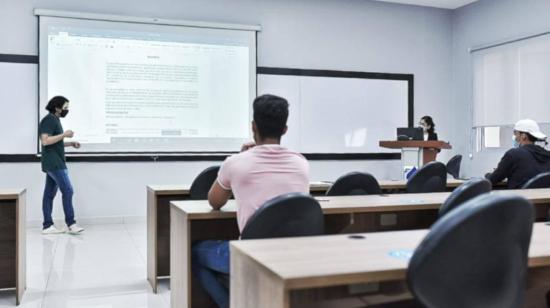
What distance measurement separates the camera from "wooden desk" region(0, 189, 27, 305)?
9.84ft

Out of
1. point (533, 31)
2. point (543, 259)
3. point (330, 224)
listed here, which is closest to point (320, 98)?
point (533, 31)

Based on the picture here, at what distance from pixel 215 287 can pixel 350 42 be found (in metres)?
5.40

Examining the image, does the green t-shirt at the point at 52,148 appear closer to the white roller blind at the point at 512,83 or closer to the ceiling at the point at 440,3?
the ceiling at the point at 440,3

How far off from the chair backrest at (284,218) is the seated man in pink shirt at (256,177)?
0.30 m

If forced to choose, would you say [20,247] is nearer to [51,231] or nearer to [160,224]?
[160,224]

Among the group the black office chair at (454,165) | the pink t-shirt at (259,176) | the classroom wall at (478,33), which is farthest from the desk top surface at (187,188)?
the classroom wall at (478,33)

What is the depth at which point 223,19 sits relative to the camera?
6.44m

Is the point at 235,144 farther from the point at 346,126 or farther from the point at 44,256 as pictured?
the point at 44,256

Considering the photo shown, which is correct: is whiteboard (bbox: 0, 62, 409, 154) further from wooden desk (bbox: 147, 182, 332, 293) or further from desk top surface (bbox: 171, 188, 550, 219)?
desk top surface (bbox: 171, 188, 550, 219)

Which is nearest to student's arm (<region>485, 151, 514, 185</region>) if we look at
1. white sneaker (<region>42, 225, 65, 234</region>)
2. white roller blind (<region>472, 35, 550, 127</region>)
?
white roller blind (<region>472, 35, 550, 127</region>)

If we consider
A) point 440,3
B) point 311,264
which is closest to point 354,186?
point 311,264

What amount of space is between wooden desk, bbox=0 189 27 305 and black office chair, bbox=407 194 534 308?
2496mm

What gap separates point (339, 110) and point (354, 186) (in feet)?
13.3

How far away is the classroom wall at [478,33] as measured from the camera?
6.44 metres
